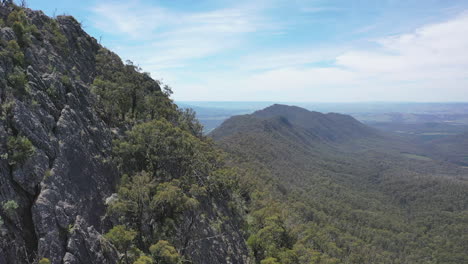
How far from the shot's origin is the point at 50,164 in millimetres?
25938

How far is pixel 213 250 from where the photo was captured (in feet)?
133

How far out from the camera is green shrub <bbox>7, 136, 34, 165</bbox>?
22414 mm

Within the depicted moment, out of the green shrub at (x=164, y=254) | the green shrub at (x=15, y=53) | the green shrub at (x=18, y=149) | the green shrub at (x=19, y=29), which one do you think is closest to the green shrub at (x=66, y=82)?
the green shrub at (x=15, y=53)

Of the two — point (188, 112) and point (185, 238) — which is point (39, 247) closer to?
point (185, 238)

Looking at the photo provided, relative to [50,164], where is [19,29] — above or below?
above

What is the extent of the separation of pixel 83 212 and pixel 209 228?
2234 cm

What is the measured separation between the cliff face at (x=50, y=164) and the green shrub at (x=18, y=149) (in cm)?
7

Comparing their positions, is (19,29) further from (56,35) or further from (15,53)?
(56,35)

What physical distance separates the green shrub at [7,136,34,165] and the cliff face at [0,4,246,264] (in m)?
0.07

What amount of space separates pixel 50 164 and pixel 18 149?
3447mm

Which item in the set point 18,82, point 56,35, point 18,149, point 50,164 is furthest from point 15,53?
point 56,35

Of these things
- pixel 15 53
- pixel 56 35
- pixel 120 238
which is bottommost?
pixel 120 238

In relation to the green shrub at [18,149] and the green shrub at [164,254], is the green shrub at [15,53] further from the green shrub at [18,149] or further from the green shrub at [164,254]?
the green shrub at [164,254]

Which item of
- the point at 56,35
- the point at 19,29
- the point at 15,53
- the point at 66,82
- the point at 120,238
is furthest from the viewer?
the point at 56,35
